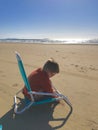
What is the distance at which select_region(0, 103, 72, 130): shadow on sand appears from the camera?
8.93 feet

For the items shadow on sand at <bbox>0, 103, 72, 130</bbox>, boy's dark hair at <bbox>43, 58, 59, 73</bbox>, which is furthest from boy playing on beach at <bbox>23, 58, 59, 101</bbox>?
shadow on sand at <bbox>0, 103, 72, 130</bbox>

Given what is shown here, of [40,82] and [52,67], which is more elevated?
[52,67]

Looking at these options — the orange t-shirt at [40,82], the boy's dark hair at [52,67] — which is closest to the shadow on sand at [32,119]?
the orange t-shirt at [40,82]

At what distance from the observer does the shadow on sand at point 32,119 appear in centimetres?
272

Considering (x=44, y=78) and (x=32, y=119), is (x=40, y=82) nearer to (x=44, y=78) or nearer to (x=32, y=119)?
(x=44, y=78)

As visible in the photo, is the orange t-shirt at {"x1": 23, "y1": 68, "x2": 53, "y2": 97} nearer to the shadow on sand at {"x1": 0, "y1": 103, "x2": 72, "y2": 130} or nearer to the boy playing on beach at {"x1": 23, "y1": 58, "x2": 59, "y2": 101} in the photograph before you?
the boy playing on beach at {"x1": 23, "y1": 58, "x2": 59, "y2": 101}

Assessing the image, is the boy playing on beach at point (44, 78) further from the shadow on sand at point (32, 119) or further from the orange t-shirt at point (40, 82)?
the shadow on sand at point (32, 119)

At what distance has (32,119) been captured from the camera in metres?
2.94

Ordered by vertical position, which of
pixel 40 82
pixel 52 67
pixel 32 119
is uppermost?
pixel 52 67

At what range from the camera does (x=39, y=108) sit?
3289mm

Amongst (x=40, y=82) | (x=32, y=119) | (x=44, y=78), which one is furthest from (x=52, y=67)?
(x=32, y=119)

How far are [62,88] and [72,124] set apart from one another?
1.63m

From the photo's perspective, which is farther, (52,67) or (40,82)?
(40,82)

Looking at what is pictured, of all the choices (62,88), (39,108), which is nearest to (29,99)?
(39,108)
